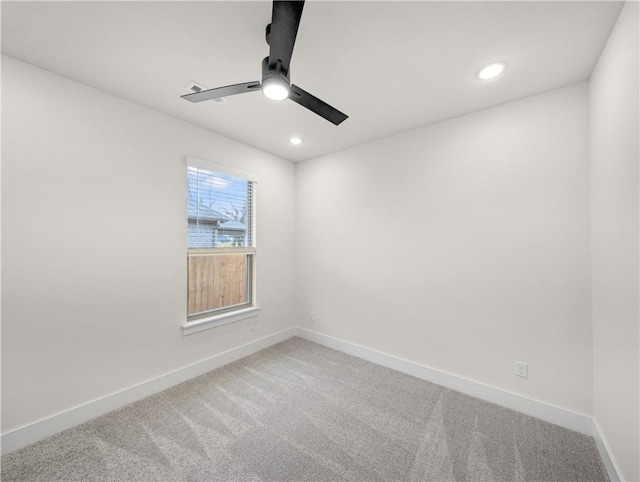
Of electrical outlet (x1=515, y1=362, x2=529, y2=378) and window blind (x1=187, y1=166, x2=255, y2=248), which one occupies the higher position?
window blind (x1=187, y1=166, x2=255, y2=248)

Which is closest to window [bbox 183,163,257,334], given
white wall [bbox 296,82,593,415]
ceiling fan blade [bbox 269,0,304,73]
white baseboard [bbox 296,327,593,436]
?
white wall [bbox 296,82,593,415]

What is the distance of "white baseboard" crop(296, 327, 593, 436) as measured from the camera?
1.92 m

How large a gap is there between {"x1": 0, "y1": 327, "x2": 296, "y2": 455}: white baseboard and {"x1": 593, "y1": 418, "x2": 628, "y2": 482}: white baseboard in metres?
3.02

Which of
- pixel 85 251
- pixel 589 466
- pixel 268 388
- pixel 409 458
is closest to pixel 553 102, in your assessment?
pixel 589 466

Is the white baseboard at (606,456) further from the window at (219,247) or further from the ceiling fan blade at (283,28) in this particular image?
the window at (219,247)

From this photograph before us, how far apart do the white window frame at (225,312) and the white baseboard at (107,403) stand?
13.8 inches

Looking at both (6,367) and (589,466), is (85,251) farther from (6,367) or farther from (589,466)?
(589,466)

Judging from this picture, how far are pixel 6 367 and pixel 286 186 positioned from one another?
9.76ft

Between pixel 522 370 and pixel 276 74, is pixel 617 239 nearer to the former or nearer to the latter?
pixel 522 370

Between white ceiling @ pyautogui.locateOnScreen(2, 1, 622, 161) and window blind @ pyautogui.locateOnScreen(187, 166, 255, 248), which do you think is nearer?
white ceiling @ pyautogui.locateOnScreen(2, 1, 622, 161)

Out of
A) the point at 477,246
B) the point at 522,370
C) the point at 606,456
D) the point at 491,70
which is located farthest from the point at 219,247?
the point at 606,456

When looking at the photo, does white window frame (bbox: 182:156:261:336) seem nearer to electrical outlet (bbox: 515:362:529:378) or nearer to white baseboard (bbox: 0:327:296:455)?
white baseboard (bbox: 0:327:296:455)

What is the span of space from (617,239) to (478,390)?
161cm

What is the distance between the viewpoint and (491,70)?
177 centimetres
